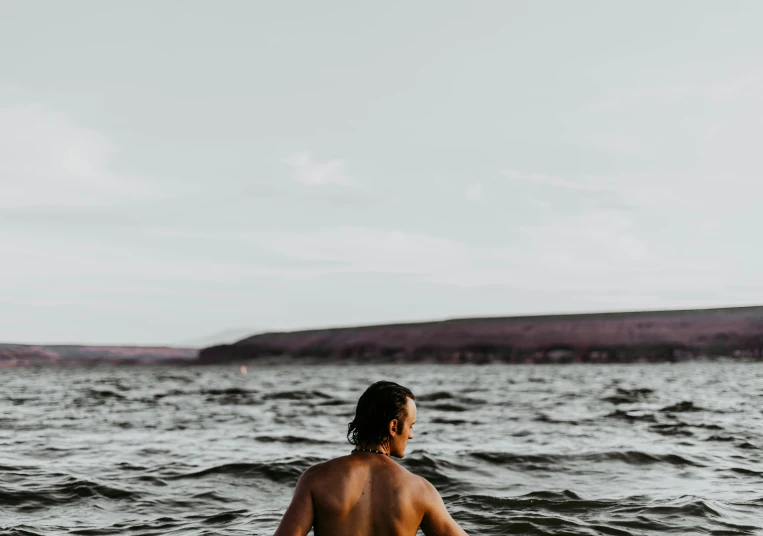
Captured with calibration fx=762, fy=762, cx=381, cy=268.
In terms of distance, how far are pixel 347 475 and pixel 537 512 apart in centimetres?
527

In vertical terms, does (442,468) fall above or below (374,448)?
below

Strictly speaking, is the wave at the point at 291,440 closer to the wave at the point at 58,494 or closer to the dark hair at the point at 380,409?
the wave at the point at 58,494

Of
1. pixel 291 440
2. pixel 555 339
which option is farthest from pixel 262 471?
pixel 555 339

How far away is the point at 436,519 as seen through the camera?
419 cm

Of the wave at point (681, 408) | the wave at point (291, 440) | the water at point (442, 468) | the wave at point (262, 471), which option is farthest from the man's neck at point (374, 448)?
the wave at point (681, 408)

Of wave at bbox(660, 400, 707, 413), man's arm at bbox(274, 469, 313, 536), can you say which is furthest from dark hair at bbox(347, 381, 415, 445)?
wave at bbox(660, 400, 707, 413)

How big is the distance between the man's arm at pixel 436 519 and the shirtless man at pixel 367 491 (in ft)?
0.21

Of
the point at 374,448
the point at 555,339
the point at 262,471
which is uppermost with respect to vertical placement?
the point at 374,448

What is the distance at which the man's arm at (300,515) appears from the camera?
4012 mm

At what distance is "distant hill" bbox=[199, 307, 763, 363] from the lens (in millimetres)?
82000

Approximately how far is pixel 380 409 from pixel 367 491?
0.44 m

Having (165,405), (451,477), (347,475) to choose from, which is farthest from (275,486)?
(165,405)

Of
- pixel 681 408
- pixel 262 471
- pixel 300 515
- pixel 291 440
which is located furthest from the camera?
pixel 681 408

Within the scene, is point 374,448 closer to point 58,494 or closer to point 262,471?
point 58,494
